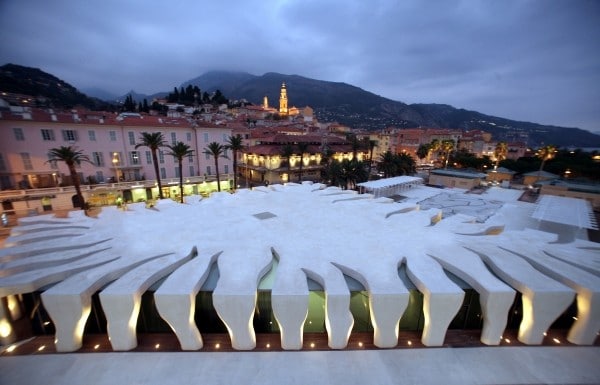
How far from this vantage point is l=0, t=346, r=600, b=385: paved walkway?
1021 cm

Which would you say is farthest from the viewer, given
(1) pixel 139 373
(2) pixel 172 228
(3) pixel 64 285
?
(2) pixel 172 228

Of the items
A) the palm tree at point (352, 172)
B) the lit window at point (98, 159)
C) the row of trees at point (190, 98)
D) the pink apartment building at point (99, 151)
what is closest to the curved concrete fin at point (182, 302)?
the pink apartment building at point (99, 151)

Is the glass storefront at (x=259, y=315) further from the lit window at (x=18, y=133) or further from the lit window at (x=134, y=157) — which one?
the lit window at (x=18, y=133)

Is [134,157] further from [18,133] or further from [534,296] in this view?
[534,296]

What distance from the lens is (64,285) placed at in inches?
447

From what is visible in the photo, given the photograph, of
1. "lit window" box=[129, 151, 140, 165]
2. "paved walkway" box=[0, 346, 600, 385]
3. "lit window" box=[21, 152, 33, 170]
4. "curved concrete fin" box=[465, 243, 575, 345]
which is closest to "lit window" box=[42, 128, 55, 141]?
"lit window" box=[21, 152, 33, 170]

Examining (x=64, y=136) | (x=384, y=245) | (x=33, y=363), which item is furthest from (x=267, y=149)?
(x=33, y=363)

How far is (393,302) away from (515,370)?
6509 mm

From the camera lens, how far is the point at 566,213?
979 inches

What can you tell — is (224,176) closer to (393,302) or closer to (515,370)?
(393,302)

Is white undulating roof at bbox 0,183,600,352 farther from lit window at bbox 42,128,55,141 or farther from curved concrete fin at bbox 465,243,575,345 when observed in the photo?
lit window at bbox 42,128,55,141

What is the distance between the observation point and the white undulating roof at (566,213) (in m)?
22.3

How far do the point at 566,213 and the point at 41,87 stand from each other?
171 meters

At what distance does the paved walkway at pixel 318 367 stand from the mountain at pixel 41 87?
112630 millimetres
